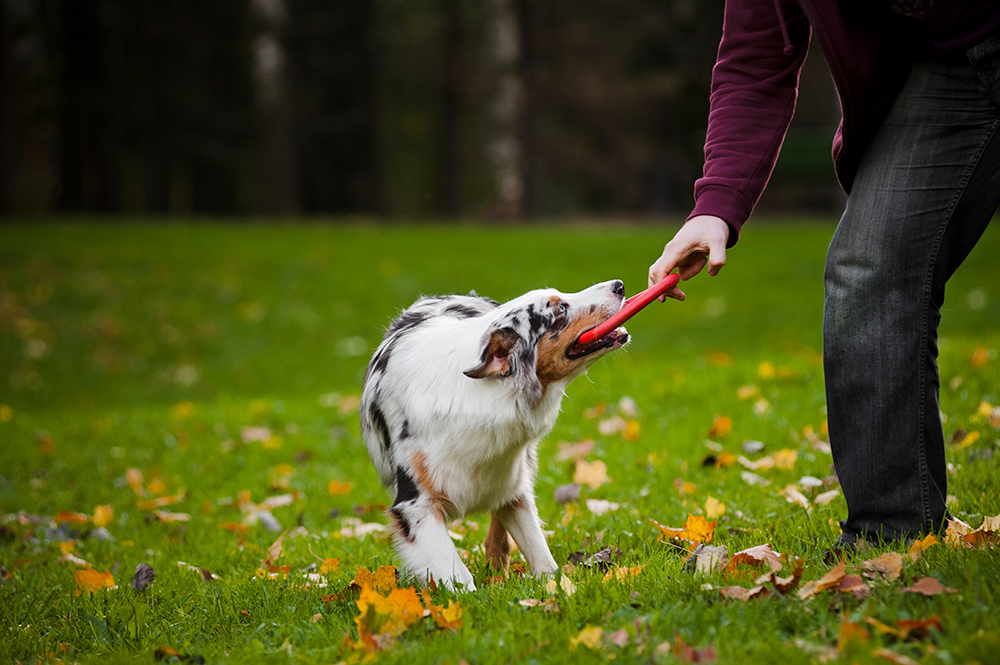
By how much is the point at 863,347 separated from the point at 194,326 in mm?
11107

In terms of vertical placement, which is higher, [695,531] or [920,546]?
[920,546]

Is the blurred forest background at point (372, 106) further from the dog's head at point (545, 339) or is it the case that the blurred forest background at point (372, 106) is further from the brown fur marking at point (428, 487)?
the brown fur marking at point (428, 487)

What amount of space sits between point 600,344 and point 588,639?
107 centimetres

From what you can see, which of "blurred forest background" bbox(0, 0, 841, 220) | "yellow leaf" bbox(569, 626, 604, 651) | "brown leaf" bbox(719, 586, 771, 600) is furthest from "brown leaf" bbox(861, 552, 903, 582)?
"blurred forest background" bbox(0, 0, 841, 220)

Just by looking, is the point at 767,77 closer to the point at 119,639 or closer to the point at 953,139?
the point at 953,139

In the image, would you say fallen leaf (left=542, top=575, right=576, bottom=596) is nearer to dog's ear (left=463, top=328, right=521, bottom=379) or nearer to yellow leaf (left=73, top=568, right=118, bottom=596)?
dog's ear (left=463, top=328, right=521, bottom=379)

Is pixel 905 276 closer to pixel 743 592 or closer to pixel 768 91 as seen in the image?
pixel 768 91

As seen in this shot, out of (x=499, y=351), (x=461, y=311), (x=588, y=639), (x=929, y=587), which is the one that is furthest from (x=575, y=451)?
(x=929, y=587)

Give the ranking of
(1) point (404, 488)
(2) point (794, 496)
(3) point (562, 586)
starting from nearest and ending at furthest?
1. (3) point (562, 586)
2. (1) point (404, 488)
3. (2) point (794, 496)

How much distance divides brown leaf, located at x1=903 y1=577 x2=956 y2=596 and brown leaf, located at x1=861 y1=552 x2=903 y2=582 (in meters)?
0.11

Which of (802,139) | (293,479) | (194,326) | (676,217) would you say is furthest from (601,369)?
(676,217)

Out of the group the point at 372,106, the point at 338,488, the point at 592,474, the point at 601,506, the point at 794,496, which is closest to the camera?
the point at 794,496

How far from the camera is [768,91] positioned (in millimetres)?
2967

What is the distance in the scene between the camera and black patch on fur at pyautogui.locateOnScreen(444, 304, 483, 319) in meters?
3.79
